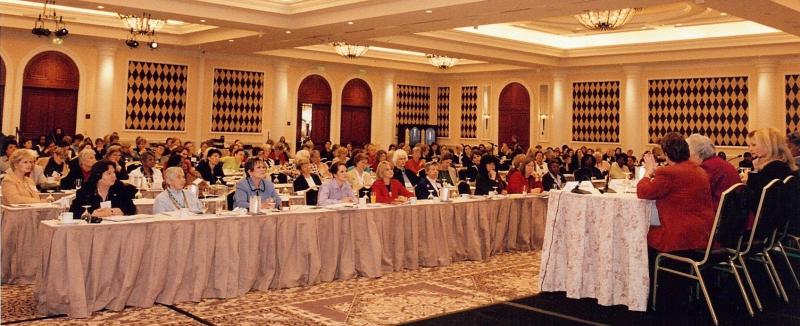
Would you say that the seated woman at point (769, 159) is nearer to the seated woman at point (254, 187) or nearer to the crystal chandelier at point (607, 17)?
the seated woman at point (254, 187)

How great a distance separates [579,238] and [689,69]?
47.7 feet

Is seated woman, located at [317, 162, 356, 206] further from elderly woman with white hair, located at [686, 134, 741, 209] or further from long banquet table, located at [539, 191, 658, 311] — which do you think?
elderly woman with white hair, located at [686, 134, 741, 209]

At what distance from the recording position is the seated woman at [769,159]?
5.99 metres

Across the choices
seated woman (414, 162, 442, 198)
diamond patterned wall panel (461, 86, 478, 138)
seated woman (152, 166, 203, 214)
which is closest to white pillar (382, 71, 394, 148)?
diamond patterned wall panel (461, 86, 478, 138)

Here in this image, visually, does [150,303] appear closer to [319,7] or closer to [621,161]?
[319,7]

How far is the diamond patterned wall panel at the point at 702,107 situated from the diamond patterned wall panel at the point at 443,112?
711cm

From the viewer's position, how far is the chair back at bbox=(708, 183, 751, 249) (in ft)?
16.3

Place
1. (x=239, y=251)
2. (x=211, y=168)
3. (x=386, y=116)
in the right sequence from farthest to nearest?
(x=386, y=116) < (x=211, y=168) < (x=239, y=251)

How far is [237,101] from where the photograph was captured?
19.5 m

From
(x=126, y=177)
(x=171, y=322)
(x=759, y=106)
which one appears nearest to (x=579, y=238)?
(x=171, y=322)

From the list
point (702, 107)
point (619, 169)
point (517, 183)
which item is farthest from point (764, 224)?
point (702, 107)

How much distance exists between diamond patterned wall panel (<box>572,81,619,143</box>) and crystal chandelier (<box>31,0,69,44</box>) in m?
14.2

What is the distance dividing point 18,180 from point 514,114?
17.2 m

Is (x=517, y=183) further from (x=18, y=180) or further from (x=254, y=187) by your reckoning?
(x=18, y=180)
